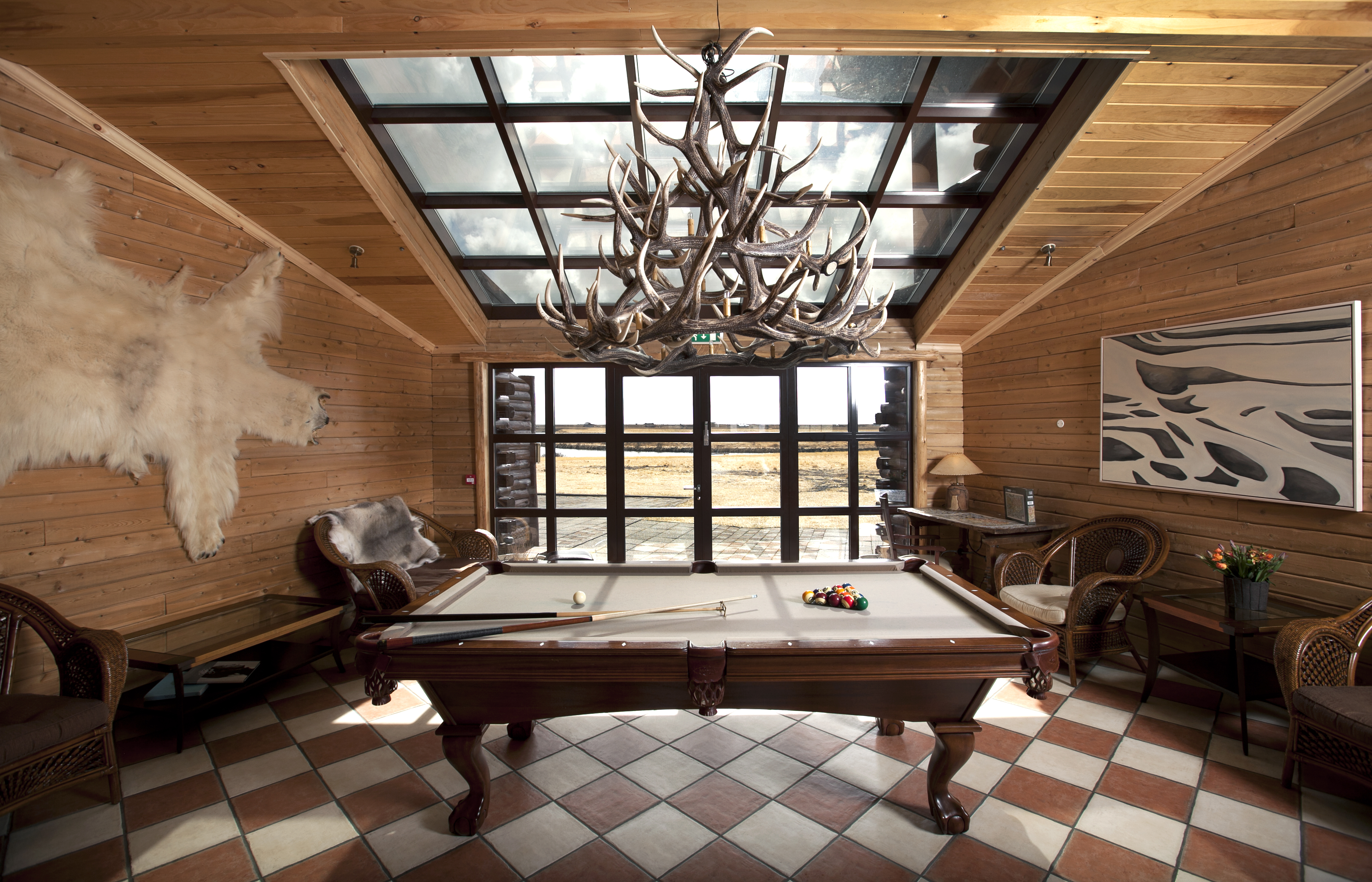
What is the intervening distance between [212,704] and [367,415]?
245 centimetres

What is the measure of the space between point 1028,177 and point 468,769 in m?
4.41

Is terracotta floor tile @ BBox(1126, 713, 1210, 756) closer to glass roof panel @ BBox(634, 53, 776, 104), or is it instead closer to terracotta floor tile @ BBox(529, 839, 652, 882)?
terracotta floor tile @ BBox(529, 839, 652, 882)

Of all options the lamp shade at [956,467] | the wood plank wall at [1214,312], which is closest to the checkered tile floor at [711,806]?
the wood plank wall at [1214,312]

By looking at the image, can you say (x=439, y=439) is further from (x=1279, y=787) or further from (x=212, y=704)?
(x=1279, y=787)

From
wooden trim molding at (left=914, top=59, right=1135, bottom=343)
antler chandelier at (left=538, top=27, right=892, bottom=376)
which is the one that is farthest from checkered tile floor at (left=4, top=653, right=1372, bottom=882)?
wooden trim molding at (left=914, top=59, right=1135, bottom=343)

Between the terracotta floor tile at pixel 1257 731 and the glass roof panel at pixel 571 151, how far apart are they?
4.51m

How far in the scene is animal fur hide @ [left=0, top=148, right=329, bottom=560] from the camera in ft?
8.99

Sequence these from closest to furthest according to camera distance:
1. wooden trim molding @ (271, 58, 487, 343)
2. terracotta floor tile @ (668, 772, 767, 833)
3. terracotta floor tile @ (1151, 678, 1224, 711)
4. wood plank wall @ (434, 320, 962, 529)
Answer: terracotta floor tile @ (668, 772, 767, 833)
wooden trim molding @ (271, 58, 487, 343)
terracotta floor tile @ (1151, 678, 1224, 711)
wood plank wall @ (434, 320, 962, 529)

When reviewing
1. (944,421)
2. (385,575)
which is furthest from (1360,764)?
(385,575)

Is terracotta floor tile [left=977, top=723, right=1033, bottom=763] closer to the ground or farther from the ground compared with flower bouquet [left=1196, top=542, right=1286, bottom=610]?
closer to the ground

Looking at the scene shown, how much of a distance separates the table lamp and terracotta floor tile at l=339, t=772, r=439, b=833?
14.0ft

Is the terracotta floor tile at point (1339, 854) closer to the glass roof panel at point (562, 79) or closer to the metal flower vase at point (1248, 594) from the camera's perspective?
the metal flower vase at point (1248, 594)

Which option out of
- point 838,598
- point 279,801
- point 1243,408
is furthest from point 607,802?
point 1243,408

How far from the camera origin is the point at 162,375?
10.9 feet
